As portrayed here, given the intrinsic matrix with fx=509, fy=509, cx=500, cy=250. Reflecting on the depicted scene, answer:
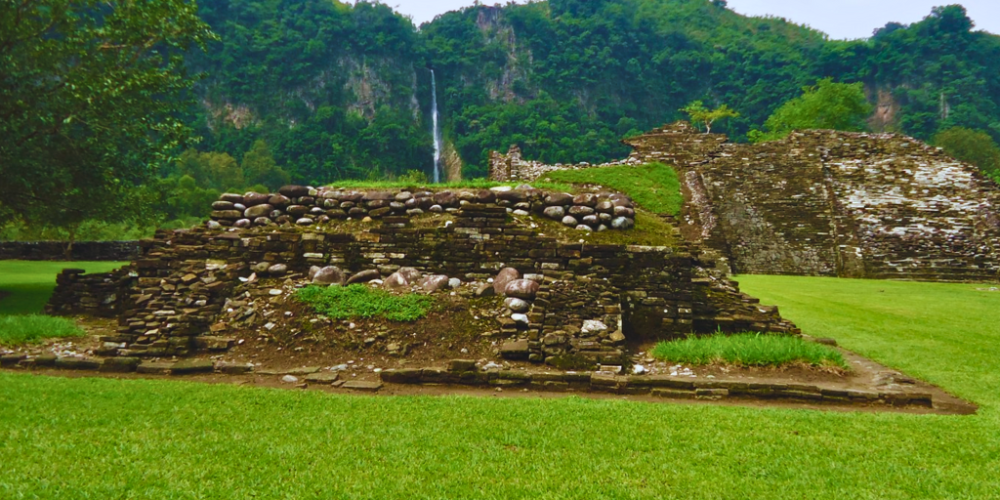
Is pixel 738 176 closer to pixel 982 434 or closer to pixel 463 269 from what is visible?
pixel 463 269

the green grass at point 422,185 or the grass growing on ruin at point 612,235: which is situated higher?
the green grass at point 422,185

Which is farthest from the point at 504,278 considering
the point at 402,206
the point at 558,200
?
the point at 402,206

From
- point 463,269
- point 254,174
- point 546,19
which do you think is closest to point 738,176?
point 463,269

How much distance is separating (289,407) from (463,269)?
10.8 ft

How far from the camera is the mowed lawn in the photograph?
8.98 feet

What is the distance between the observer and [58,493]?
2613mm

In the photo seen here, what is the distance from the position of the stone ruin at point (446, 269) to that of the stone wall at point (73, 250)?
1578cm

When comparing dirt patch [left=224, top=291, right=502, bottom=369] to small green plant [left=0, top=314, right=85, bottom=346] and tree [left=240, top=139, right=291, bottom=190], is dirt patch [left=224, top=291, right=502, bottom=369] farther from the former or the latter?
tree [left=240, top=139, right=291, bottom=190]

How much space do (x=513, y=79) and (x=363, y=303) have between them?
60.8m

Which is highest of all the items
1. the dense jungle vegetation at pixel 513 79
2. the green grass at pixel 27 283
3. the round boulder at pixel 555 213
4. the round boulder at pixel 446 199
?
the dense jungle vegetation at pixel 513 79

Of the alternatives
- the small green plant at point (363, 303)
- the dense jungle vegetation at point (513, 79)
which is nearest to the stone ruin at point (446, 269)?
the small green plant at point (363, 303)

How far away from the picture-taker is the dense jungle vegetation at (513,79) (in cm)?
4953

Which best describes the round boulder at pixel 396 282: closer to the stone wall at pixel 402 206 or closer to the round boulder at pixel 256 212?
the stone wall at pixel 402 206

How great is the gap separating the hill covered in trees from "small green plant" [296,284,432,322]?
128ft
